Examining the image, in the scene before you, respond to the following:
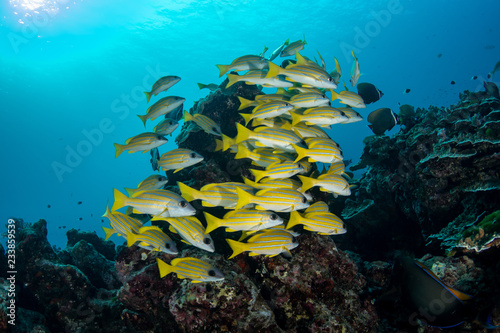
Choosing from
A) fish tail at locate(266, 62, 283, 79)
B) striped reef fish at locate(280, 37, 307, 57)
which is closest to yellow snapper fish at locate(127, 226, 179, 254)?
fish tail at locate(266, 62, 283, 79)

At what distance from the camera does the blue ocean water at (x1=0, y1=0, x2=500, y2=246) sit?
34438 mm

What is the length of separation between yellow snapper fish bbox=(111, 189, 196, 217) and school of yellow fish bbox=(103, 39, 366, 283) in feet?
0.04

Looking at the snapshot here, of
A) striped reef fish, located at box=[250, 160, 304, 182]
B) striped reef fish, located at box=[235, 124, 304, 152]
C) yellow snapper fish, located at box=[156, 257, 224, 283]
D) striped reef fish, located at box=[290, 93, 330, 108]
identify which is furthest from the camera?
striped reef fish, located at box=[290, 93, 330, 108]

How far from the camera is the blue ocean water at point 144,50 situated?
3444cm

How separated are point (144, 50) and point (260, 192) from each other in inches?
1925

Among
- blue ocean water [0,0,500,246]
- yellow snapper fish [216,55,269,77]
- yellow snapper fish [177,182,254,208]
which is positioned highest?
blue ocean water [0,0,500,246]

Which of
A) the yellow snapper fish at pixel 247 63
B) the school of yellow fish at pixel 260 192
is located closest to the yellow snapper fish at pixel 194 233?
the school of yellow fish at pixel 260 192

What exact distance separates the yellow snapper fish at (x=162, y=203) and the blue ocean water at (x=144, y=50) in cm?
887

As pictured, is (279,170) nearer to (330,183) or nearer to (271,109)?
(330,183)

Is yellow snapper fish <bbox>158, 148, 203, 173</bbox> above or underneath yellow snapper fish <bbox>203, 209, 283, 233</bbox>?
above

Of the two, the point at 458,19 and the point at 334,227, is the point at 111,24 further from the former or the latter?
the point at 458,19

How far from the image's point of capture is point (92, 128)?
7831cm

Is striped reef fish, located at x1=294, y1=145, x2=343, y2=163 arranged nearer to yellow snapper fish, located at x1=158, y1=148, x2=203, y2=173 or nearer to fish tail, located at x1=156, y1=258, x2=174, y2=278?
yellow snapper fish, located at x1=158, y1=148, x2=203, y2=173

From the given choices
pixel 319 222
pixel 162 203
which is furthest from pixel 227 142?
pixel 319 222
